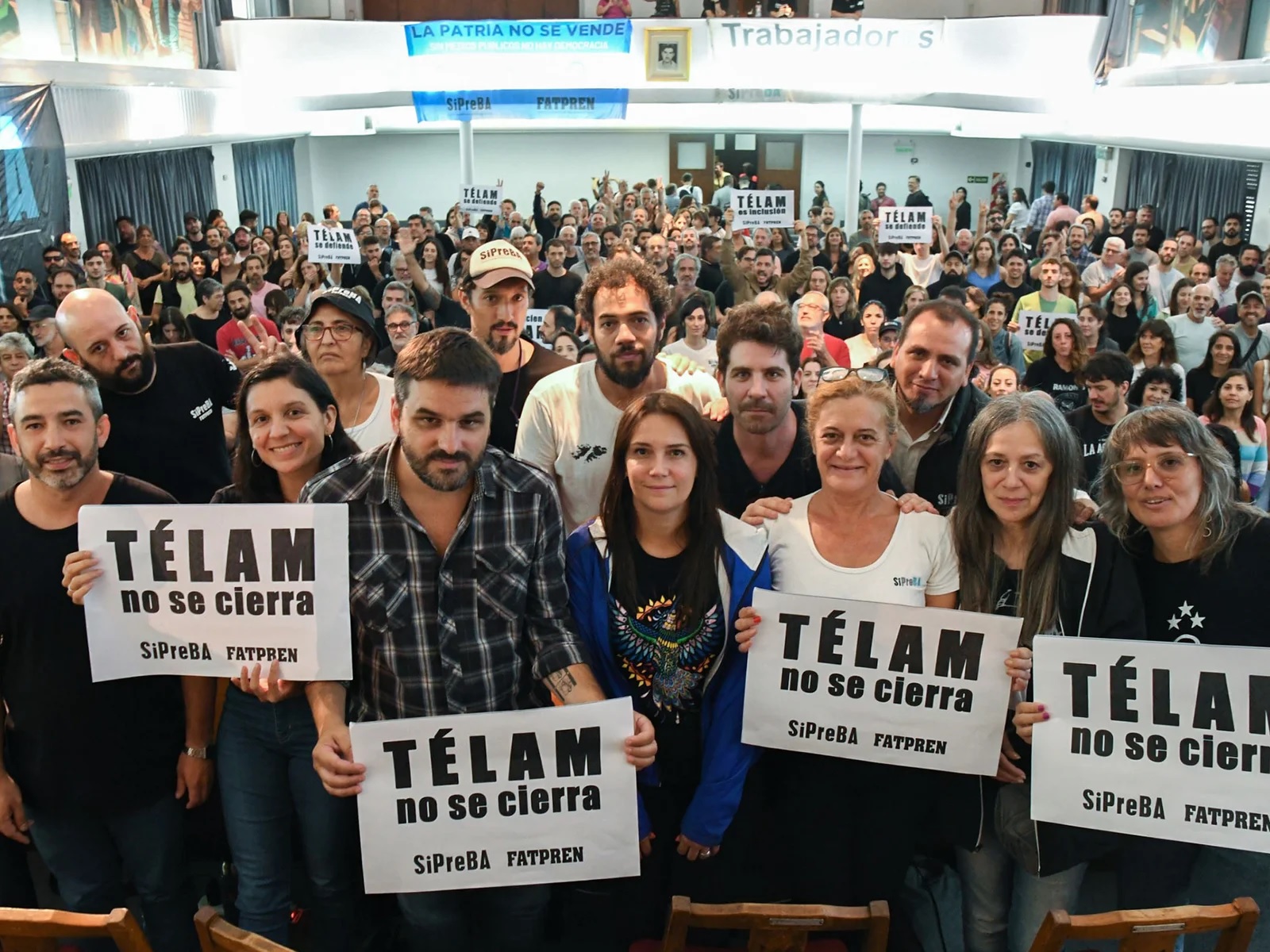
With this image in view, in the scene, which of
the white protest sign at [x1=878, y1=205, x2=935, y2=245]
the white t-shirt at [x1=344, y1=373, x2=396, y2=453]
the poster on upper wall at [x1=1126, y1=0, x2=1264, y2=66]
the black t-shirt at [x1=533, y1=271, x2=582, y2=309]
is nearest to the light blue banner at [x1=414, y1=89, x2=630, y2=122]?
the black t-shirt at [x1=533, y1=271, x2=582, y2=309]

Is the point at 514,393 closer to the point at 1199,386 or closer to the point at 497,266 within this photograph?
the point at 497,266

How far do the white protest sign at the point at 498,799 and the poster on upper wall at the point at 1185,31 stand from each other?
11.3 m

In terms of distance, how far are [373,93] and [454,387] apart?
14011 mm

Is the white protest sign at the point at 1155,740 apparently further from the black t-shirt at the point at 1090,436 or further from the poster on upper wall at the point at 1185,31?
the poster on upper wall at the point at 1185,31

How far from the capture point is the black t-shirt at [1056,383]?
5.78m

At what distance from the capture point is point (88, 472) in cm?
248

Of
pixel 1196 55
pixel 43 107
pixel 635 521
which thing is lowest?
pixel 635 521

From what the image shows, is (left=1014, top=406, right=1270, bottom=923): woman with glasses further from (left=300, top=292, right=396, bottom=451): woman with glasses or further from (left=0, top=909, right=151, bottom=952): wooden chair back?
(left=300, top=292, right=396, bottom=451): woman with glasses

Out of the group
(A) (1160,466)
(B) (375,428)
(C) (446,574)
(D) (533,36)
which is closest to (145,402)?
(B) (375,428)

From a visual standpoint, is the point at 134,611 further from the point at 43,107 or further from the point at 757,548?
the point at 43,107

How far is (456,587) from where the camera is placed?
2.30 m

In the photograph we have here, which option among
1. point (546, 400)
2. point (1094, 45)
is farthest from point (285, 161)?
point (546, 400)

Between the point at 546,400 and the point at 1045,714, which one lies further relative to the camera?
the point at 546,400

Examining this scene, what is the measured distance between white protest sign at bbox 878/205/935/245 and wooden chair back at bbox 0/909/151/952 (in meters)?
8.38
